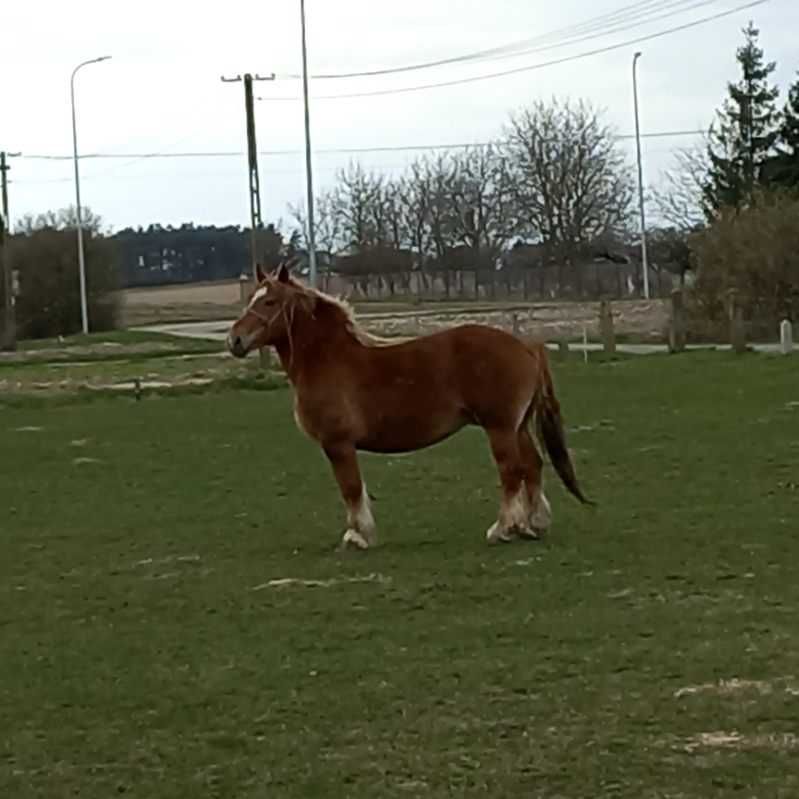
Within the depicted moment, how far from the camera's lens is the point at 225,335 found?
1427 inches

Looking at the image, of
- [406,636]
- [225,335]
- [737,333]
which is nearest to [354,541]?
[406,636]

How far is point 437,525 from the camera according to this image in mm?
11812

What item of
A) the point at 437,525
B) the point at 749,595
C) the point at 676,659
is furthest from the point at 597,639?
the point at 437,525

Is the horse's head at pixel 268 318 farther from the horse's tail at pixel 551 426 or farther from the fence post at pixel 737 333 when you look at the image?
the fence post at pixel 737 333

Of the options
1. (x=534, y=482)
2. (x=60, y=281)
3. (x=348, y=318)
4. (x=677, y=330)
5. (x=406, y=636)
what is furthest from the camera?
(x=60, y=281)

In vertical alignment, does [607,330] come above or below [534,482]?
above

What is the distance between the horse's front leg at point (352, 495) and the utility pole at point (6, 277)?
49858mm

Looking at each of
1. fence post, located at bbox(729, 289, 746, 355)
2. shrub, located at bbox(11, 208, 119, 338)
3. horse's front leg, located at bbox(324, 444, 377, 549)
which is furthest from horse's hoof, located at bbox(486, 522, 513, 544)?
shrub, located at bbox(11, 208, 119, 338)

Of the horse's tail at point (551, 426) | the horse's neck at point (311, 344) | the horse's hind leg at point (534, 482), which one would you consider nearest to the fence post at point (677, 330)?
the horse's tail at point (551, 426)

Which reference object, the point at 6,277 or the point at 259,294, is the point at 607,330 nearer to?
the point at 259,294

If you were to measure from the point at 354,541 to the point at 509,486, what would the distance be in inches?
42.2

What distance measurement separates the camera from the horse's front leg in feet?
35.2

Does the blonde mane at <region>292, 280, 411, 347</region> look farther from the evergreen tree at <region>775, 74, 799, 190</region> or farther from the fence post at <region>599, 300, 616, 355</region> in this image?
the evergreen tree at <region>775, 74, 799, 190</region>

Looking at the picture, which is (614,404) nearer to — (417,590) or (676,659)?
(417,590)
